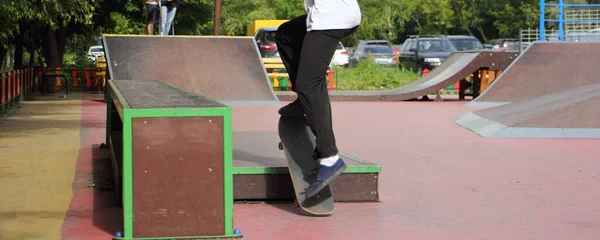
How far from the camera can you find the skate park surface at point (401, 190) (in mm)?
5441

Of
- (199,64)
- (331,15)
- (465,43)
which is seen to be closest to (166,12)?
(199,64)

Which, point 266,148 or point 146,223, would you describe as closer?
point 146,223

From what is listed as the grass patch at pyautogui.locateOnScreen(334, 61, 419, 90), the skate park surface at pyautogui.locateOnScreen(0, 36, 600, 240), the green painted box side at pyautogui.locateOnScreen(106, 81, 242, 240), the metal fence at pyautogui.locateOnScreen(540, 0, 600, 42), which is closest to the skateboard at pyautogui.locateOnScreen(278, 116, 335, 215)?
the skate park surface at pyautogui.locateOnScreen(0, 36, 600, 240)

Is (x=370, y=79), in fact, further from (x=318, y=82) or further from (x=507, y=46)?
(x=318, y=82)

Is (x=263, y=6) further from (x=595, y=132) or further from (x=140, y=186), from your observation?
(x=140, y=186)

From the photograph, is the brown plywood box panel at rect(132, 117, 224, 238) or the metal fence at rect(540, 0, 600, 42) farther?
the metal fence at rect(540, 0, 600, 42)

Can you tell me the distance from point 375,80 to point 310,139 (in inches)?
860

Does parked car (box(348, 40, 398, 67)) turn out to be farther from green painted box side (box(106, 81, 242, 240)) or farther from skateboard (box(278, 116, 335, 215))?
green painted box side (box(106, 81, 242, 240))

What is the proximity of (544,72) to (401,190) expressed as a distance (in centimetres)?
1192

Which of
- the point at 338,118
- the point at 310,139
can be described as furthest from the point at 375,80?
the point at 310,139

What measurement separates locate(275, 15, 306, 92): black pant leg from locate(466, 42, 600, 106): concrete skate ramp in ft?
39.4

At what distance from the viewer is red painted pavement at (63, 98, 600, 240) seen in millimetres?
5410

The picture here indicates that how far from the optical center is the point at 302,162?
599cm

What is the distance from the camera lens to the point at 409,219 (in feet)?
19.0
